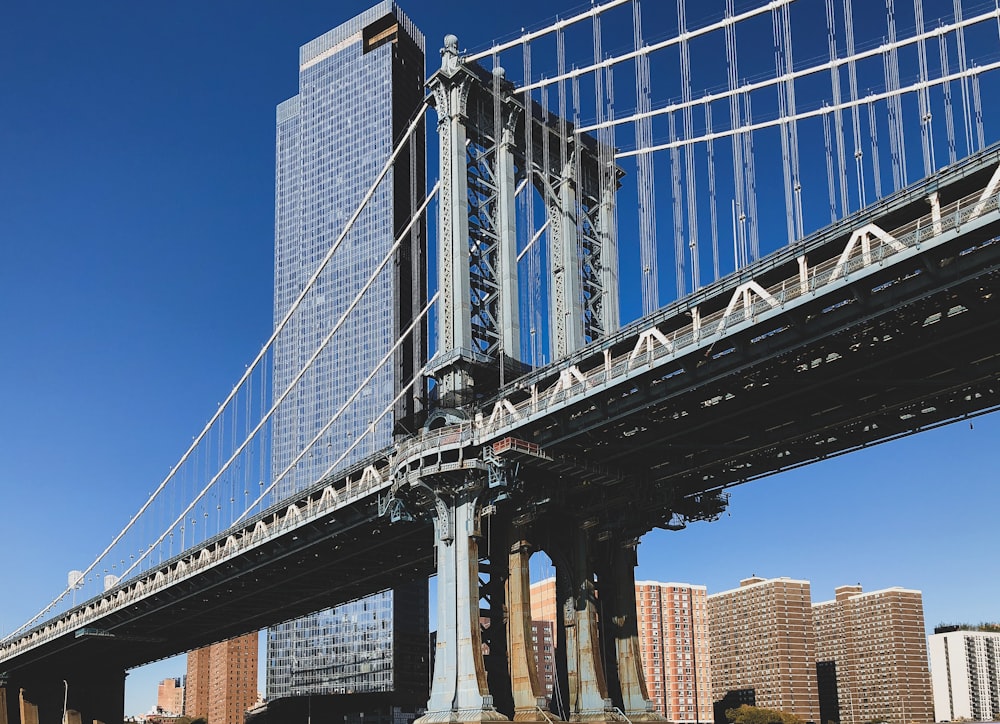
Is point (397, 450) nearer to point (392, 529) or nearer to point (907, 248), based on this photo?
point (392, 529)

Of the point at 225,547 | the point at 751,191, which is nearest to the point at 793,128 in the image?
the point at 751,191

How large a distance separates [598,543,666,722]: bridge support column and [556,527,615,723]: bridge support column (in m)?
1.68

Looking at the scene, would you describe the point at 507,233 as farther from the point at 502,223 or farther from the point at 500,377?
the point at 500,377

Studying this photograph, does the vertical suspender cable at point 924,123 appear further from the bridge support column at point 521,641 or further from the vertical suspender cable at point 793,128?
the bridge support column at point 521,641

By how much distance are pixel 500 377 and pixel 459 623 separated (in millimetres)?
12208

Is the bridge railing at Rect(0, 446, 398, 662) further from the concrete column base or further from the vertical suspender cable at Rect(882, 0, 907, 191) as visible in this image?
the vertical suspender cable at Rect(882, 0, 907, 191)

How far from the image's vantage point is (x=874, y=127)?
4622 centimetres

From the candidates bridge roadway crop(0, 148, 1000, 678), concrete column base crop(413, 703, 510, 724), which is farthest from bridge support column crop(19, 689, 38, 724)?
concrete column base crop(413, 703, 510, 724)

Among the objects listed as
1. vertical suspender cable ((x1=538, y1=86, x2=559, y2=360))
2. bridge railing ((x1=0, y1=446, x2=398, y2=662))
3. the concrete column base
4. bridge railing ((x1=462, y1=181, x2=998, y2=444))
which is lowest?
the concrete column base

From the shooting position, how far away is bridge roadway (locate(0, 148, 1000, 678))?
38719mm

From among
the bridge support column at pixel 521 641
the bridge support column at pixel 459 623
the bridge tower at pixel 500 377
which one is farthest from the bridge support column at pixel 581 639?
the bridge support column at pixel 459 623

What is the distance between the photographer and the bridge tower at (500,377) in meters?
54.7

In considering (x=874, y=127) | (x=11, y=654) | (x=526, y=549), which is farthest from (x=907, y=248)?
(x=11, y=654)

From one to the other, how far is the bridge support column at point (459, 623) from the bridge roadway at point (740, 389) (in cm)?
227
